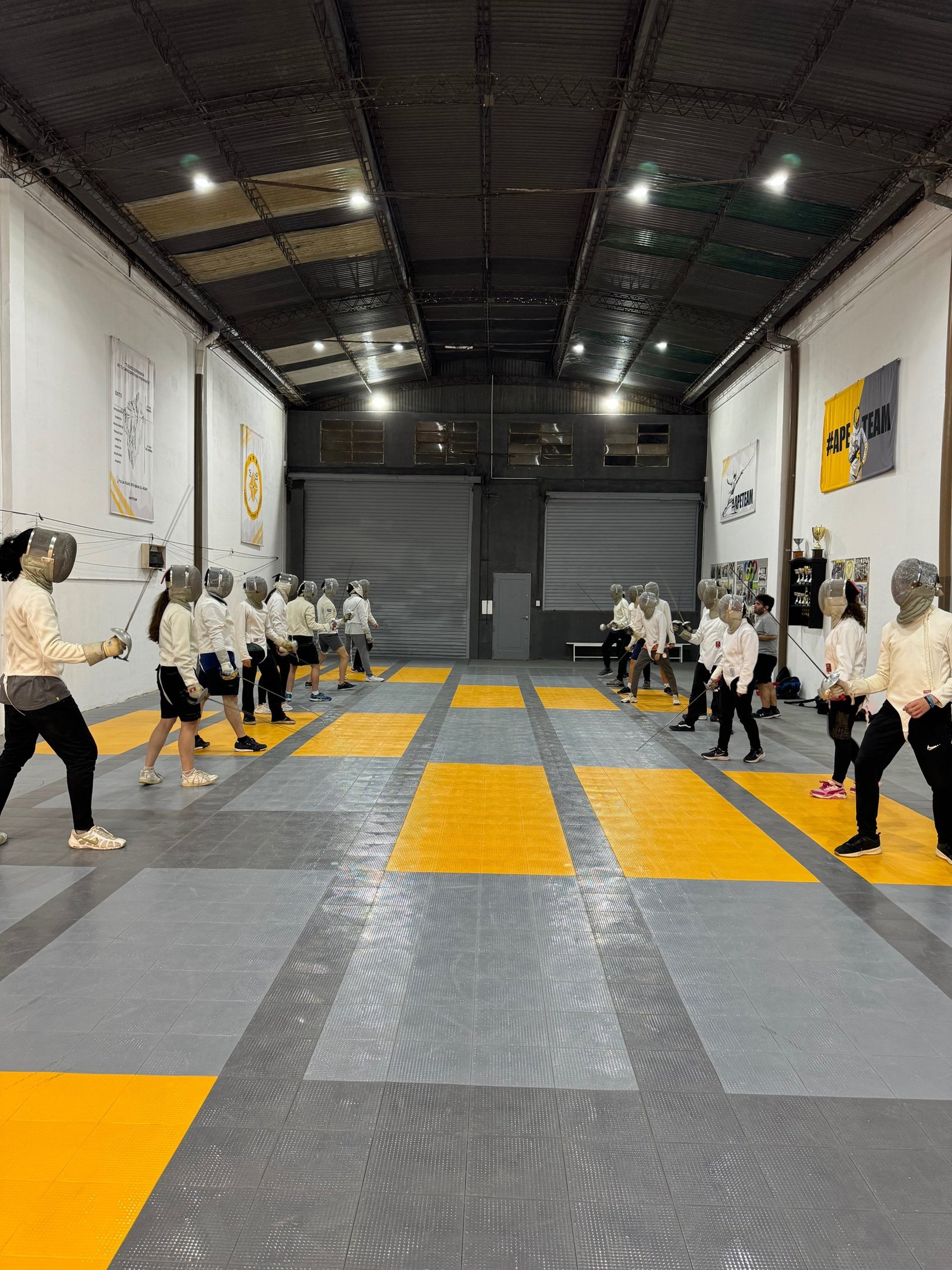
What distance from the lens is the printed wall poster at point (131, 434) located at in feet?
36.2

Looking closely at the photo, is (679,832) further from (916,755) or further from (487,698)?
(487,698)

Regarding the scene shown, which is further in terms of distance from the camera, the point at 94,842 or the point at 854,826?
the point at 854,826

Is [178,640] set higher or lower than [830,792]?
higher

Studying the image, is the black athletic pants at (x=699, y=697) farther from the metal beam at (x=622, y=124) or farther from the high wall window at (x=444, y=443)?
the high wall window at (x=444, y=443)

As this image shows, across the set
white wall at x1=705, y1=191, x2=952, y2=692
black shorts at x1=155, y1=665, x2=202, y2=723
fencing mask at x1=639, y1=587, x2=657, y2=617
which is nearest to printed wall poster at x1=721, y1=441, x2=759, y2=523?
white wall at x1=705, y1=191, x2=952, y2=692

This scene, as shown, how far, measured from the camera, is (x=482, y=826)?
5.69 meters

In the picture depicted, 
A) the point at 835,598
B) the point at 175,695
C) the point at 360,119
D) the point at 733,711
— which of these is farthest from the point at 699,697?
the point at 360,119

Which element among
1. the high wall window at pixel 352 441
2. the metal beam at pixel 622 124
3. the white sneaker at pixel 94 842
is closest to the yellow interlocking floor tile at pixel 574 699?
the metal beam at pixel 622 124

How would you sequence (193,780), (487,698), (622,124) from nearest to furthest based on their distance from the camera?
(193,780)
(622,124)
(487,698)

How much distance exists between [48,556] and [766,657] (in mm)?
8897

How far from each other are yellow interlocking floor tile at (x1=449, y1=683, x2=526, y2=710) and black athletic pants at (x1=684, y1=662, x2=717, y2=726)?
2.57 metres

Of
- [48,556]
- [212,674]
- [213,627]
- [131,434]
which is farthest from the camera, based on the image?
[131,434]

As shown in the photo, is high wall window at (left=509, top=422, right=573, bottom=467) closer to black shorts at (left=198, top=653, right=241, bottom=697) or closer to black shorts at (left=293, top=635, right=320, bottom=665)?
black shorts at (left=293, top=635, right=320, bottom=665)

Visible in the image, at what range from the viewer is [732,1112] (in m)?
2.53
